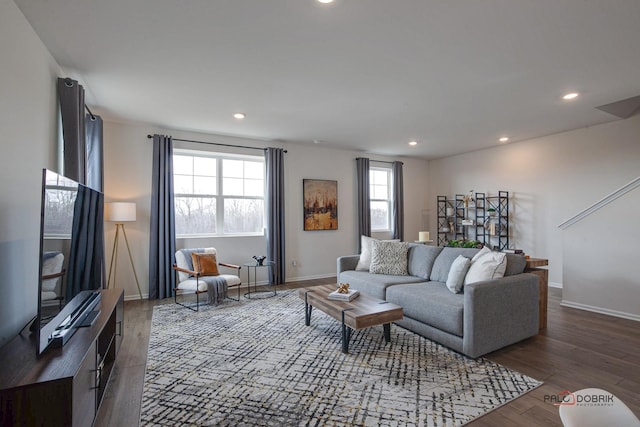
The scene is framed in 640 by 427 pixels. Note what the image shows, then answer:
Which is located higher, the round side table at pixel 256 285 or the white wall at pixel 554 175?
the white wall at pixel 554 175

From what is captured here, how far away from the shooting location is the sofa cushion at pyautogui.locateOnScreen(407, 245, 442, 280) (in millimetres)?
3914

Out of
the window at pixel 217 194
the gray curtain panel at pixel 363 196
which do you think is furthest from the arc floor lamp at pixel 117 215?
the gray curtain panel at pixel 363 196

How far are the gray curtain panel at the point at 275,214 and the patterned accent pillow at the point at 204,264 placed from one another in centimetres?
115

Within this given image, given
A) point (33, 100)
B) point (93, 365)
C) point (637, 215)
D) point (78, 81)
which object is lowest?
point (93, 365)

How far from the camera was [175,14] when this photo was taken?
2.21 m

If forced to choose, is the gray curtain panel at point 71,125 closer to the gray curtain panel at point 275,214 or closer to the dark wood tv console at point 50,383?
the dark wood tv console at point 50,383

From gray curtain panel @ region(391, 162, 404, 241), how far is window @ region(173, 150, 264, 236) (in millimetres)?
2997

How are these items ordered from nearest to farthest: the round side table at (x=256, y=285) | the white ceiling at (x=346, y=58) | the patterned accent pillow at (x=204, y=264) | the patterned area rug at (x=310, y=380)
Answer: the patterned area rug at (x=310, y=380), the white ceiling at (x=346, y=58), the patterned accent pillow at (x=204, y=264), the round side table at (x=256, y=285)

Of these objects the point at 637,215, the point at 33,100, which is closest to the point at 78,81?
the point at 33,100

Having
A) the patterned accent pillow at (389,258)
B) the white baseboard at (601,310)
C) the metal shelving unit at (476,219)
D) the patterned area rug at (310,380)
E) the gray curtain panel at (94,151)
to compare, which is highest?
the gray curtain panel at (94,151)

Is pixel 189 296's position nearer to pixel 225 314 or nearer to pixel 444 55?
pixel 225 314

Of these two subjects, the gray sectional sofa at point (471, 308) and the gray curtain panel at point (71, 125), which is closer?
the gray sectional sofa at point (471, 308)

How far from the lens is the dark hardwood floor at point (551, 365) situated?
1.95 metres

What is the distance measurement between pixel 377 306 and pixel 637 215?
346cm
